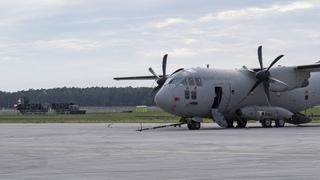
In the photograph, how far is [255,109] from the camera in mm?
34750

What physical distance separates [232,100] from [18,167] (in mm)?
24169

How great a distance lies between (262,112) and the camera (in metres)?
35.0

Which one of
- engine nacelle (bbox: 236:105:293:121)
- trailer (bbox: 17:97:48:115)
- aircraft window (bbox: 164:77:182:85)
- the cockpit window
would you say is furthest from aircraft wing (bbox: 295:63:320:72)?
trailer (bbox: 17:97:48:115)

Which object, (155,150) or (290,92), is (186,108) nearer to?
(290,92)

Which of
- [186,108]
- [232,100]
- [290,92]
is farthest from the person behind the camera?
[290,92]

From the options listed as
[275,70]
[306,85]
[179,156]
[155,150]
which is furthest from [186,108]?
[179,156]

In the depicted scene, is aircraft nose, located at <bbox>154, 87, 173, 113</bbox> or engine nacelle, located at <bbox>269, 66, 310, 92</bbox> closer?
aircraft nose, located at <bbox>154, 87, 173, 113</bbox>

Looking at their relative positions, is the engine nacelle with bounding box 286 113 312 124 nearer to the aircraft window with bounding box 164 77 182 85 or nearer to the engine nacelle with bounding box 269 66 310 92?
the engine nacelle with bounding box 269 66 310 92

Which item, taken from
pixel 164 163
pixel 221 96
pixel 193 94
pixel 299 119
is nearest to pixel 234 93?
pixel 221 96

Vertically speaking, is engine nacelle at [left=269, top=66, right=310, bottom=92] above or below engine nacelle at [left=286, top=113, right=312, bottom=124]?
above

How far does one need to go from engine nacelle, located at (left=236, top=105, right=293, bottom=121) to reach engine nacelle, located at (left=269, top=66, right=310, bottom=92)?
1.58 m

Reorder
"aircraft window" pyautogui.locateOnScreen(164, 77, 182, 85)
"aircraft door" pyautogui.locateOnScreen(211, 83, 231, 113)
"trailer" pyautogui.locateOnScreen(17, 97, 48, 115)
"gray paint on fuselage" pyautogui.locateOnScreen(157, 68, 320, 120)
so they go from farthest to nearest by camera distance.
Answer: "trailer" pyautogui.locateOnScreen(17, 97, 48, 115)
"aircraft door" pyautogui.locateOnScreen(211, 83, 231, 113)
"aircraft window" pyautogui.locateOnScreen(164, 77, 182, 85)
"gray paint on fuselage" pyautogui.locateOnScreen(157, 68, 320, 120)

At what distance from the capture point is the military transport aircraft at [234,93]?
3209 cm

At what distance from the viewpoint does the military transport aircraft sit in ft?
105
